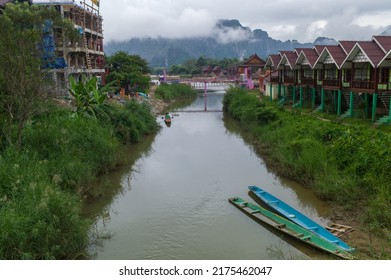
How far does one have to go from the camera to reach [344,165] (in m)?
13.2

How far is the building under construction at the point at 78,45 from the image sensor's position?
3082cm

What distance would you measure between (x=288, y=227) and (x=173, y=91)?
150ft

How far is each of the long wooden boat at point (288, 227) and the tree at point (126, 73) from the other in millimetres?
29001

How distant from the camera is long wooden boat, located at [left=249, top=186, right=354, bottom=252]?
890cm

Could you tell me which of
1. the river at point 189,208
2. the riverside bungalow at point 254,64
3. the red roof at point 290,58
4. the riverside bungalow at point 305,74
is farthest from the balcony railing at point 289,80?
the riverside bungalow at point 254,64

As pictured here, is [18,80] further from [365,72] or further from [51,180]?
[365,72]

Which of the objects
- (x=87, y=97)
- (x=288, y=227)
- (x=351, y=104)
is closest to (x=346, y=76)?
(x=351, y=104)

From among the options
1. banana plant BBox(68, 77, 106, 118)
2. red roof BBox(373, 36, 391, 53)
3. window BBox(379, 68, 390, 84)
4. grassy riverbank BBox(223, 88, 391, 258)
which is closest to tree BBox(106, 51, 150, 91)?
banana plant BBox(68, 77, 106, 118)

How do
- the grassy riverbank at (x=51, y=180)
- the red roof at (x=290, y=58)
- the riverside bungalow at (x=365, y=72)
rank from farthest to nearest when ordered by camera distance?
the red roof at (x=290, y=58)
the riverside bungalow at (x=365, y=72)
the grassy riverbank at (x=51, y=180)

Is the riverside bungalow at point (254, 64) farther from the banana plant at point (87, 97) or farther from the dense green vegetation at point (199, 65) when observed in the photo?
the banana plant at point (87, 97)

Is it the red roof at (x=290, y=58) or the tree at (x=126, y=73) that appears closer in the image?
the red roof at (x=290, y=58)

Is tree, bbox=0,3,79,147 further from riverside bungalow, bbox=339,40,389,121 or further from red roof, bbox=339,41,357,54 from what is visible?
red roof, bbox=339,41,357,54

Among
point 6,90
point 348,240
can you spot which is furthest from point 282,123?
point 6,90

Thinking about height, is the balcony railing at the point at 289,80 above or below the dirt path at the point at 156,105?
above
